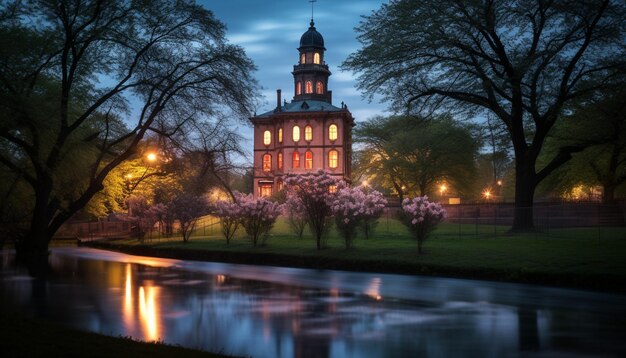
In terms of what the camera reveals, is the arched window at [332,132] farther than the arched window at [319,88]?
No

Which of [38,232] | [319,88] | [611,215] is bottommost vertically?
[38,232]

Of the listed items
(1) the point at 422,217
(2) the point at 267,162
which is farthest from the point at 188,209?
(2) the point at 267,162

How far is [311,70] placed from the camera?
8912cm

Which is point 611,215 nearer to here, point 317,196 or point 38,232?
point 317,196

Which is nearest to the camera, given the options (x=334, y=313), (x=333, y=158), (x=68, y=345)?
(x=68, y=345)

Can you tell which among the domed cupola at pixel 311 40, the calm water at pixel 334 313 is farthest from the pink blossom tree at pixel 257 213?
the domed cupola at pixel 311 40

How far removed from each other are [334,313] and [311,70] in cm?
7849

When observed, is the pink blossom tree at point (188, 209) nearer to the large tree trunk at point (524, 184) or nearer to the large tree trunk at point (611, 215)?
the large tree trunk at point (524, 184)

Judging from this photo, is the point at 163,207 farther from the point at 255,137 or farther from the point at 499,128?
the point at 255,137

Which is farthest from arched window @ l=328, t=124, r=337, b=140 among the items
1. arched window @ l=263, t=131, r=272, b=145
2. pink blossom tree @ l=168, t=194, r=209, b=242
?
pink blossom tree @ l=168, t=194, r=209, b=242

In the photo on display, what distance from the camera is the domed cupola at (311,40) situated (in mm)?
90500

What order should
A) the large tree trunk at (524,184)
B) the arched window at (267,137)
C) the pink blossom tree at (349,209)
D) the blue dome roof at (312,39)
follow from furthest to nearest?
the blue dome roof at (312,39) < the arched window at (267,137) < the large tree trunk at (524,184) < the pink blossom tree at (349,209)

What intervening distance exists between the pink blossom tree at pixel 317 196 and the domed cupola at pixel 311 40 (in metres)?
64.7

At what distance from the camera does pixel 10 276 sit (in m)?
20.5
